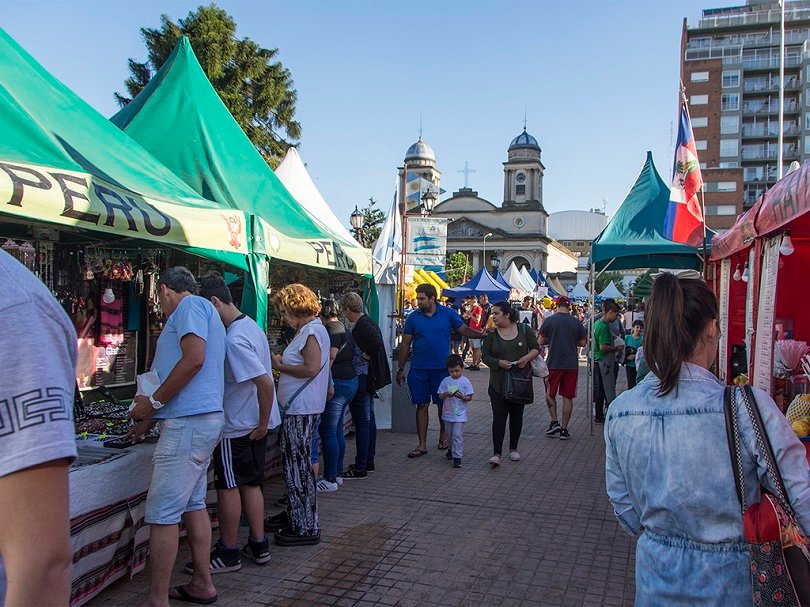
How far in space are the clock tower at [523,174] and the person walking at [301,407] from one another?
90779 millimetres

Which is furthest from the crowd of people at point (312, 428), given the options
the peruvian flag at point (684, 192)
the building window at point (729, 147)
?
the building window at point (729, 147)

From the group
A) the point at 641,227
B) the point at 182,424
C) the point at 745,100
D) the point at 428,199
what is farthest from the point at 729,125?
the point at 182,424

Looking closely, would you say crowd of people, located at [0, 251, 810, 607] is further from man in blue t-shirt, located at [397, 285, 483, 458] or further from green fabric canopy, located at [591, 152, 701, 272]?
green fabric canopy, located at [591, 152, 701, 272]

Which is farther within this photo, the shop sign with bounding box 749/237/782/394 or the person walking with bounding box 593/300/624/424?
the person walking with bounding box 593/300/624/424

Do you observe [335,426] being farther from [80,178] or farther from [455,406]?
[80,178]

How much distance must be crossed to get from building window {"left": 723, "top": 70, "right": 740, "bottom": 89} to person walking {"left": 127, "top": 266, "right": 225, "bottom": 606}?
7950cm

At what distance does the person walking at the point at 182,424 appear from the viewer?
3.51 m

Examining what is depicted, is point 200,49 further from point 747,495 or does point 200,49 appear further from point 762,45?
point 762,45

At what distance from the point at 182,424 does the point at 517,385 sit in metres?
4.21

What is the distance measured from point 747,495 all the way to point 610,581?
2781 mm

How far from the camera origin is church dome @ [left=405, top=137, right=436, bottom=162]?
298ft

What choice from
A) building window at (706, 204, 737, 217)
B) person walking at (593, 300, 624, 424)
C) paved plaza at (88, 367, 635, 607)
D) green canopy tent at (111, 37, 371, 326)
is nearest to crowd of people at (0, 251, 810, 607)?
paved plaza at (88, 367, 635, 607)

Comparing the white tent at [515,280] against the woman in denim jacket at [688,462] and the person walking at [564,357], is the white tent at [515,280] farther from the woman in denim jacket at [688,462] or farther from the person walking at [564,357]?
the woman in denim jacket at [688,462]

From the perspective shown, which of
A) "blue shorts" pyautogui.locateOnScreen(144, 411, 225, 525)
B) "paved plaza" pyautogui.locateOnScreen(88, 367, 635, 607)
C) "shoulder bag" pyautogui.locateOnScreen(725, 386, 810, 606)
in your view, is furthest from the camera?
"paved plaza" pyautogui.locateOnScreen(88, 367, 635, 607)
